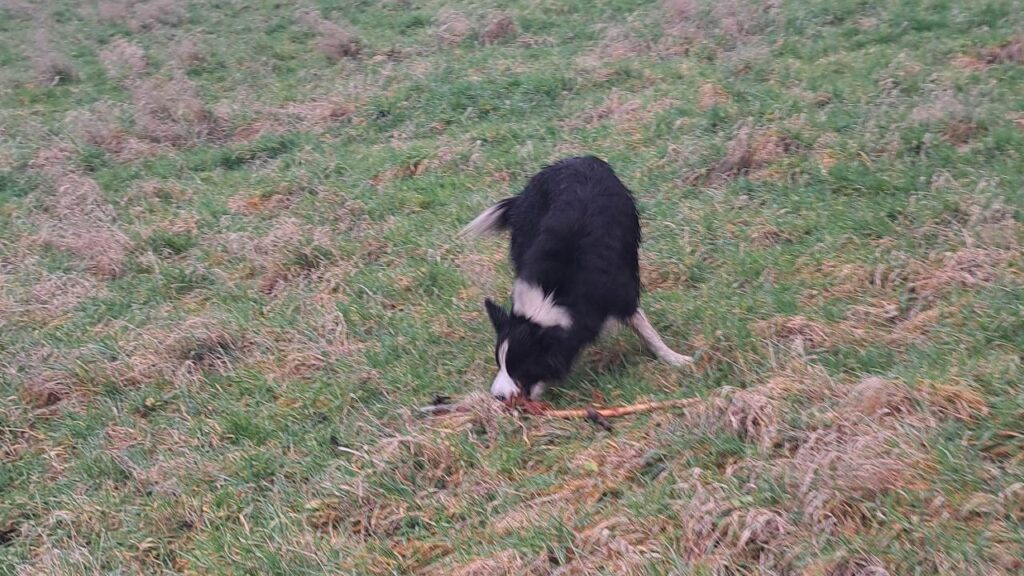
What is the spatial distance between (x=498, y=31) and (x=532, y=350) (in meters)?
8.45

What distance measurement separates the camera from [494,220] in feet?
19.1

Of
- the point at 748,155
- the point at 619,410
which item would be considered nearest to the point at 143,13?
the point at 748,155

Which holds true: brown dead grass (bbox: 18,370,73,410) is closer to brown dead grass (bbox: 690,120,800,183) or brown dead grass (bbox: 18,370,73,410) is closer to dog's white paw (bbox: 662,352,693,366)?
dog's white paw (bbox: 662,352,693,366)

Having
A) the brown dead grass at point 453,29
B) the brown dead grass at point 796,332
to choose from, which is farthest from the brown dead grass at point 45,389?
the brown dead grass at point 453,29

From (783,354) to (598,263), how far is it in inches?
40.5

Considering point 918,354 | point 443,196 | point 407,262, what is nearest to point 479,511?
point 918,354

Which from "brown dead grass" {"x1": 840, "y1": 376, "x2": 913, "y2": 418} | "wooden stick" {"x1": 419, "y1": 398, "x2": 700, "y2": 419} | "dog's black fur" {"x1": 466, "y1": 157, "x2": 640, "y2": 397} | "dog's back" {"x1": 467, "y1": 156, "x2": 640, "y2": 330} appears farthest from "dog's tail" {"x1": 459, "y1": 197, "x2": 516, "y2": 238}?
"brown dead grass" {"x1": 840, "y1": 376, "x2": 913, "y2": 418}

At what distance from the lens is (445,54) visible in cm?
1181

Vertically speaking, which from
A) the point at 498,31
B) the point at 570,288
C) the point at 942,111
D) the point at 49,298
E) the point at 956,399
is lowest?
the point at 498,31

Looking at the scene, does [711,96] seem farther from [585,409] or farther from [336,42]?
[336,42]

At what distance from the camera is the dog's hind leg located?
479 centimetres

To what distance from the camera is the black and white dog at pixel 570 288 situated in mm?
4555

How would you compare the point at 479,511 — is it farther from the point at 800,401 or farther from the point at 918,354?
the point at 918,354

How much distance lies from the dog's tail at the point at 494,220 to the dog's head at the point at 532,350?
122cm
